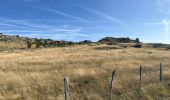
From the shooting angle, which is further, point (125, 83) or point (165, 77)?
point (165, 77)

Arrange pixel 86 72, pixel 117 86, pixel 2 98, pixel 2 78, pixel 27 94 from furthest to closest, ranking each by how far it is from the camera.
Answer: pixel 86 72 → pixel 2 78 → pixel 117 86 → pixel 27 94 → pixel 2 98

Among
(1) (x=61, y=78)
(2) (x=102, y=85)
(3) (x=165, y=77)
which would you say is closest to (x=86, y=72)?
(1) (x=61, y=78)

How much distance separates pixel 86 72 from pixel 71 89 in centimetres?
490

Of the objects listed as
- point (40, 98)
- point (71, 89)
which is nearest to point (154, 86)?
point (71, 89)

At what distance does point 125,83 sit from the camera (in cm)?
1780

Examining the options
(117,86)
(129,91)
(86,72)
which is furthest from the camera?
(86,72)

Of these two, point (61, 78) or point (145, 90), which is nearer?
point (145, 90)

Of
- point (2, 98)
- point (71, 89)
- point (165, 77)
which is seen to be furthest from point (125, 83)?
point (2, 98)

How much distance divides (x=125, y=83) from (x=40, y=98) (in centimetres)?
582

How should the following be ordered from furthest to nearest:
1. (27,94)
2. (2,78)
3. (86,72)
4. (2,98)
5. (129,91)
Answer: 1. (86,72)
2. (2,78)
3. (129,91)
4. (27,94)
5. (2,98)

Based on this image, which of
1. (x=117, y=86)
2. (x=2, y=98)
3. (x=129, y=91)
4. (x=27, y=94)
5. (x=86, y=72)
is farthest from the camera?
(x=86, y=72)

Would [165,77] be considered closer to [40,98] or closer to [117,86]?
[117,86]

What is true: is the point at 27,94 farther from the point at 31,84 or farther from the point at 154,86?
the point at 154,86

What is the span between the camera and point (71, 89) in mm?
16656
